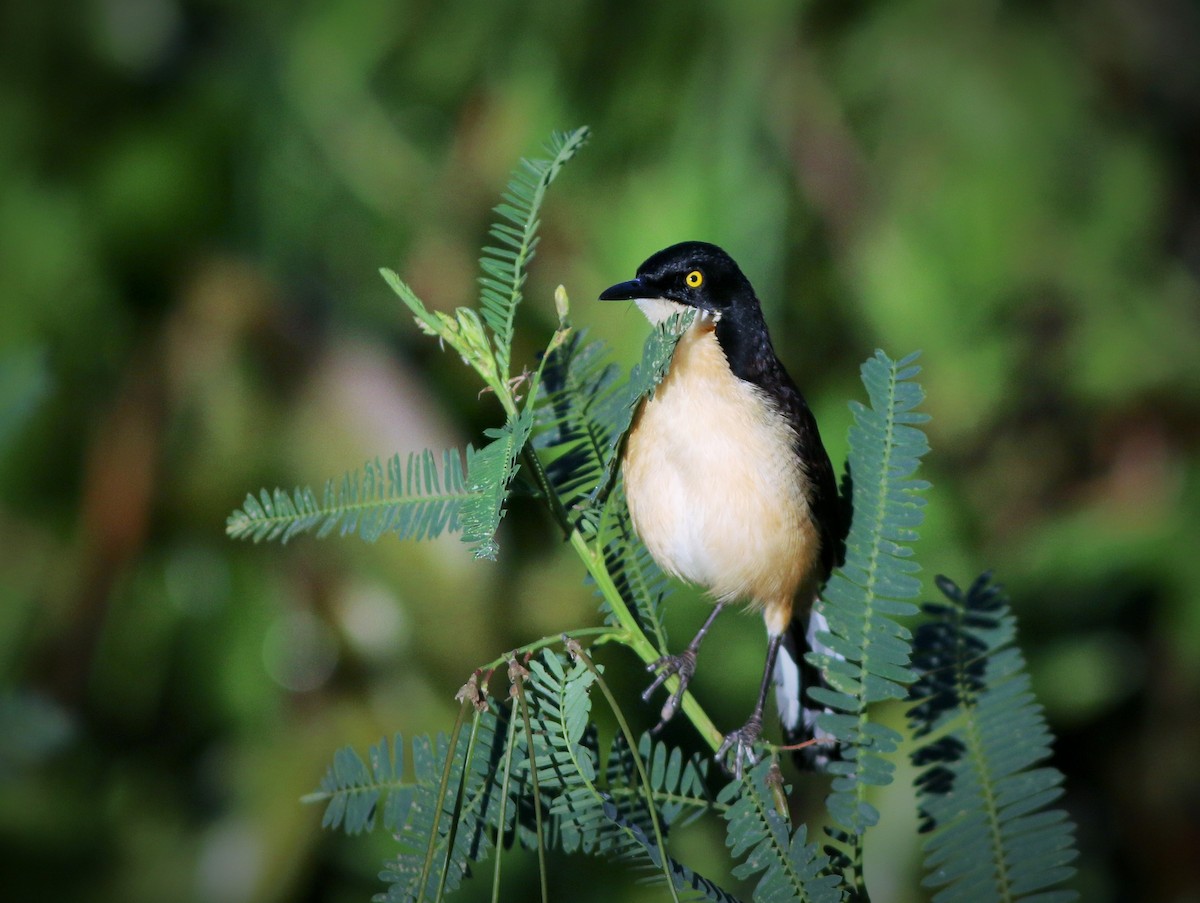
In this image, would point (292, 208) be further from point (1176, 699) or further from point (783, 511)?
point (1176, 699)

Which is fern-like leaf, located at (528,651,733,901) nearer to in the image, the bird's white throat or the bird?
the bird

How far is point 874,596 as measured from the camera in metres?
1.08

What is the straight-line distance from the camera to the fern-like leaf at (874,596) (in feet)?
3.40

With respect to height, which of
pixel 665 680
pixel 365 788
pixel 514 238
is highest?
pixel 514 238

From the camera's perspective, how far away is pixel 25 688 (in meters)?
2.52

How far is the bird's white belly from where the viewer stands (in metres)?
1.44

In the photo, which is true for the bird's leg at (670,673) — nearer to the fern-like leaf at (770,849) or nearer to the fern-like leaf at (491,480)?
the fern-like leaf at (770,849)

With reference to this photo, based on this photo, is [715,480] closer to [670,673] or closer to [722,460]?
[722,460]

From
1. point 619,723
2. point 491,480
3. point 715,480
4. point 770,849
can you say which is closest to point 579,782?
point 619,723

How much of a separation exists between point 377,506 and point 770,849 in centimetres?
51

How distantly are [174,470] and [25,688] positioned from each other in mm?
636

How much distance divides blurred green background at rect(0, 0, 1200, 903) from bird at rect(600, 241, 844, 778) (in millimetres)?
807

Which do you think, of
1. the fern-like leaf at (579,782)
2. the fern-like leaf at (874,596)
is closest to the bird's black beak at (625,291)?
the fern-like leaf at (874,596)

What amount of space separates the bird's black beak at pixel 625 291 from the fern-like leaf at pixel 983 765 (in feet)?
1.75
